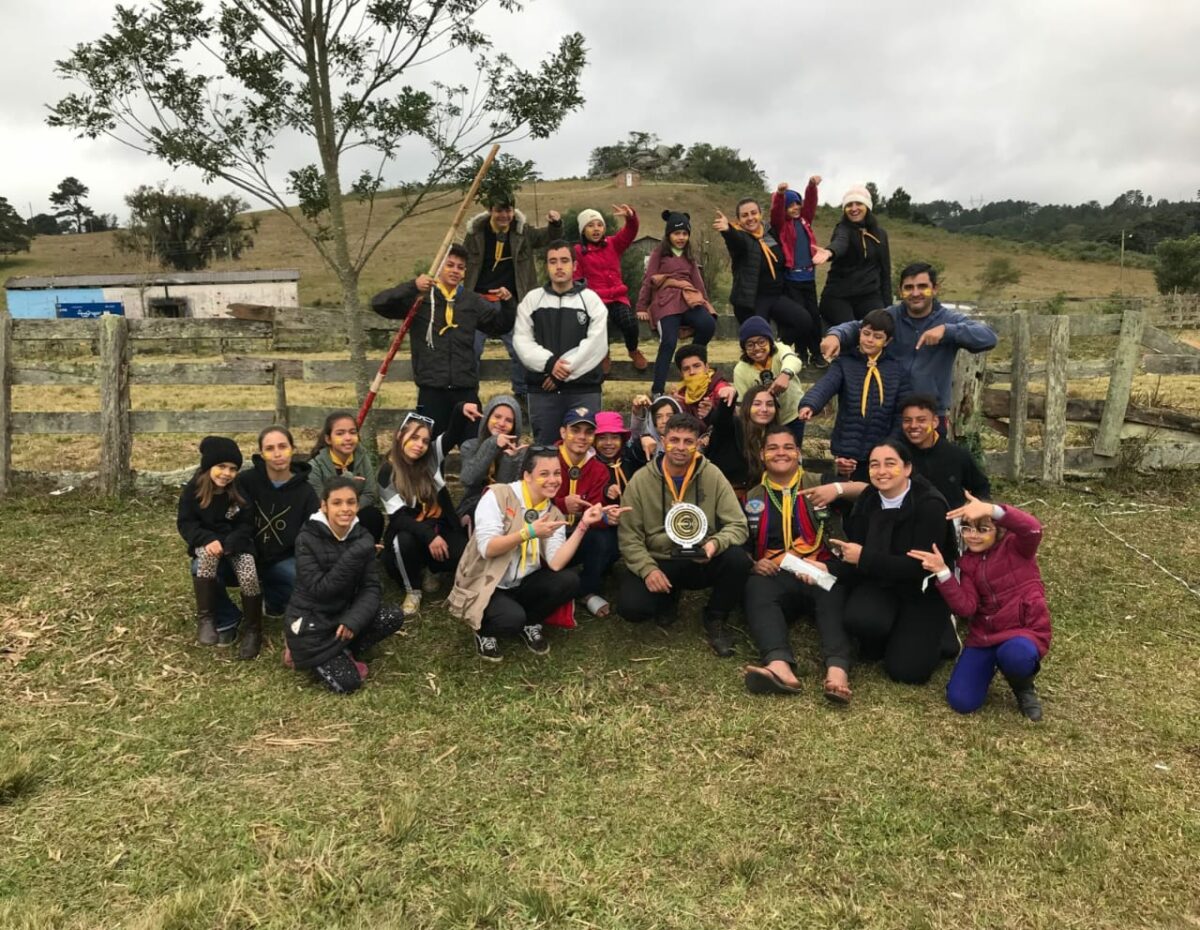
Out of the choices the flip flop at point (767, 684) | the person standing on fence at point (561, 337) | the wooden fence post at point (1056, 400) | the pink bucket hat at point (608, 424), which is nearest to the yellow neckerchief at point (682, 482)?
the pink bucket hat at point (608, 424)

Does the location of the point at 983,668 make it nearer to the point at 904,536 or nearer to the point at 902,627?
the point at 902,627

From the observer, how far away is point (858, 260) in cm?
738

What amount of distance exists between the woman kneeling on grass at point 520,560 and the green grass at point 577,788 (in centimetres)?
30

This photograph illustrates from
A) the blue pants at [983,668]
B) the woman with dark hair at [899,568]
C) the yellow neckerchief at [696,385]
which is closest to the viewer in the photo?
the blue pants at [983,668]

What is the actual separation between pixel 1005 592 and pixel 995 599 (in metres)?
0.06

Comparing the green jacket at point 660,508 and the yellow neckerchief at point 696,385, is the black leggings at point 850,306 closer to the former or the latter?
the yellow neckerchief at point 696,385

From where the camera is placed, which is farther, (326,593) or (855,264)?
(855,264)

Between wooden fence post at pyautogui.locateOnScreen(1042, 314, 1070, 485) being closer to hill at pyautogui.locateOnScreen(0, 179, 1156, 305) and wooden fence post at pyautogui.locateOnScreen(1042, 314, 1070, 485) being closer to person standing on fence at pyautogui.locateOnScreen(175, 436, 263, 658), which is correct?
person standing on fence at pyautogui.locateOnScreen(175, 436, 263, 658)

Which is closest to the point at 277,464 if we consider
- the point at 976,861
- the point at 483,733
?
the point at 483,733

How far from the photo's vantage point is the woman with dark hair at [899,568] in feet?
15.3

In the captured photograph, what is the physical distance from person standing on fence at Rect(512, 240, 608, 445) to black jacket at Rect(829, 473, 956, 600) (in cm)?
243

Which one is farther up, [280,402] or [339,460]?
[280,402]

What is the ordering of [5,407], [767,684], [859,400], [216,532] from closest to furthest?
[767,684]
[216,532]
[859,400]
[5,407]

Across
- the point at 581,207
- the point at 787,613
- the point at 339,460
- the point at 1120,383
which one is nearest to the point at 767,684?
the point at 787,613
